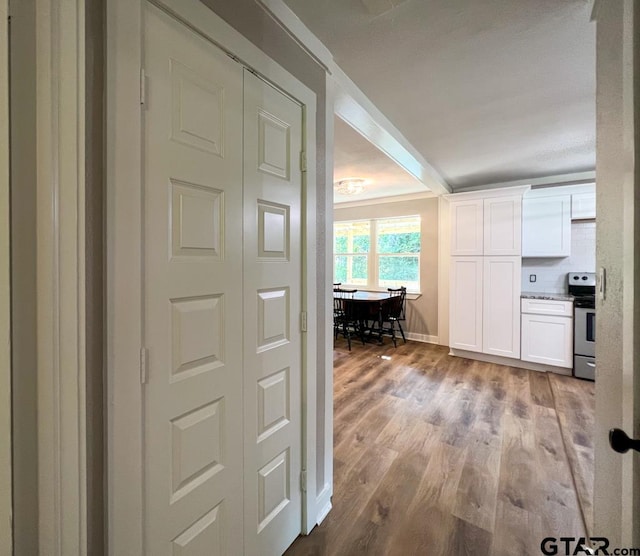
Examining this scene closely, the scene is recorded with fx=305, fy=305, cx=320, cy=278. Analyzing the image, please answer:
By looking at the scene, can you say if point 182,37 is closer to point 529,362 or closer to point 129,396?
point 129,396

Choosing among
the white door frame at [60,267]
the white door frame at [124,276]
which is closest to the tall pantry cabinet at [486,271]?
the white door frame at [124,276]

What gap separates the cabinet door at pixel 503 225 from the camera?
151 inches

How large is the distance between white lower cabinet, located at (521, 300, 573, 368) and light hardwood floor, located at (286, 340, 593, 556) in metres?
0.25

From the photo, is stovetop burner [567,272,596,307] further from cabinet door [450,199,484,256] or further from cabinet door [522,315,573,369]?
cabinet door [450,199,484,256]

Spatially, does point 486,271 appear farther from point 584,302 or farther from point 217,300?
point 217,300

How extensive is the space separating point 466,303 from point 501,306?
16.7 inches

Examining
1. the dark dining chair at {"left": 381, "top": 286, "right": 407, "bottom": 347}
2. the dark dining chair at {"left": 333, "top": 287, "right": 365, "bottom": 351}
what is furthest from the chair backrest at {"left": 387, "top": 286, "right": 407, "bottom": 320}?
the dark dining chair at {"left": 333, "top": 287, "right": 365, "bottom": 351}

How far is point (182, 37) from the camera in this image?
92cm

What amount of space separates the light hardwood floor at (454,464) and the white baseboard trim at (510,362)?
0.57 feet

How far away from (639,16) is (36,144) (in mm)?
1314

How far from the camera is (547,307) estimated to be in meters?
3.68

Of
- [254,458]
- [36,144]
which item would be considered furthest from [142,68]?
[254,458]

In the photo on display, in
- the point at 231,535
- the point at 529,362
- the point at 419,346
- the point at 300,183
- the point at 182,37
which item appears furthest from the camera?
the point at 419,346

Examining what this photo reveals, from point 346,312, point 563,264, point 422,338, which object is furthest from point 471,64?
point 422,338
